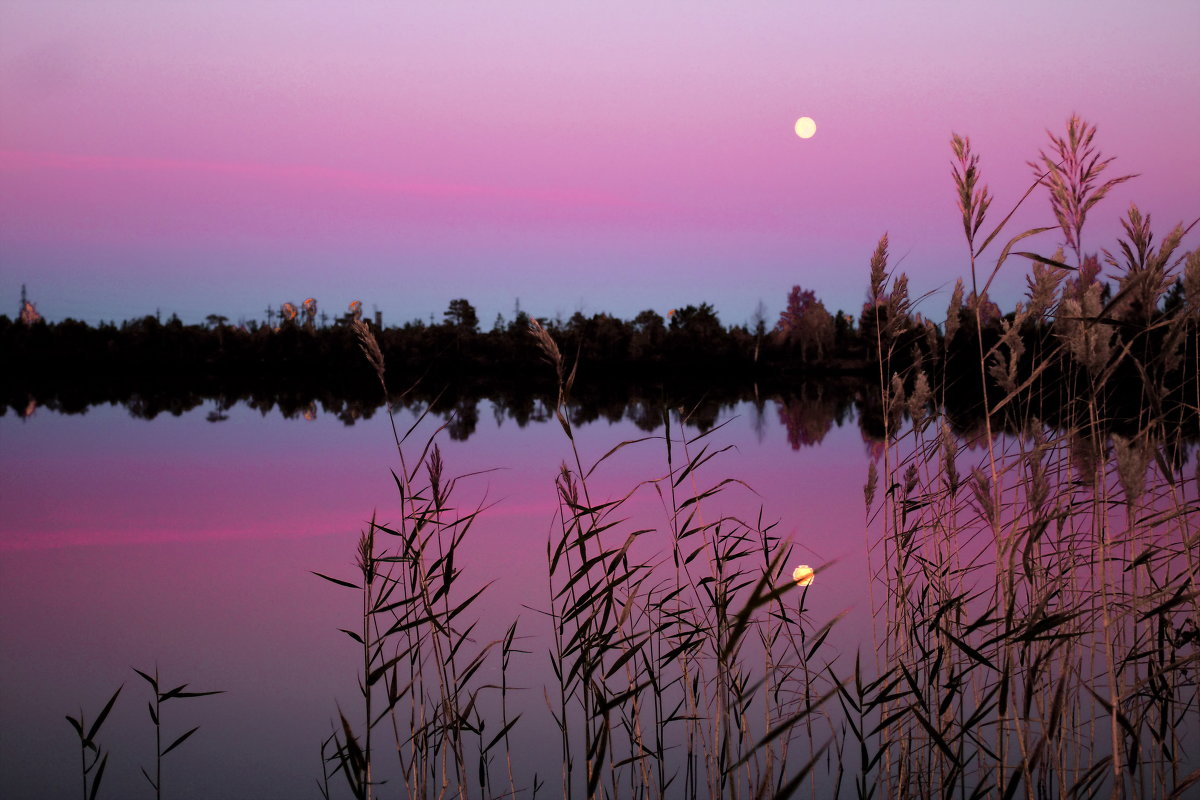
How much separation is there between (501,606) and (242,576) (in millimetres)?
3376

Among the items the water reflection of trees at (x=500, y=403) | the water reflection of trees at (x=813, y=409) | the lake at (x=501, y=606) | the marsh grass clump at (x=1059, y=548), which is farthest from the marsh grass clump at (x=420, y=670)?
the water reflection of trees at (x=813, y=409)

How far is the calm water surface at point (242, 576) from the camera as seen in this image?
17.8 feet

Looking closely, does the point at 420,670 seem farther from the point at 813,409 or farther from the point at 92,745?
the point at 813,409

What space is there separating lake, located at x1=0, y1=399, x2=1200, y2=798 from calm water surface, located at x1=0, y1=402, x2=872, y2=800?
3cm

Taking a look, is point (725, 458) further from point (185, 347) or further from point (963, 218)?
point (185, 347)

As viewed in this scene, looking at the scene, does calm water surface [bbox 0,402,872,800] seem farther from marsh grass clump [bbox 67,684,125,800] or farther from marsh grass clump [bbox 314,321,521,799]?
marsh grass clump [bbox 67,684,125,800]

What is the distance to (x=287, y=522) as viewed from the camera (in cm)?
1245

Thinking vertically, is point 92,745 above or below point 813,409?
above

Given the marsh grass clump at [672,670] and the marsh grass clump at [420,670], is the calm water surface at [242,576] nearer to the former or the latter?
the marsh grass clump at [420,670]

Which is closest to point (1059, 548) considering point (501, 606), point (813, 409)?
point (501, 606)

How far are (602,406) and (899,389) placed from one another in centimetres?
2944

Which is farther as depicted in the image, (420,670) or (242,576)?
(242,576)

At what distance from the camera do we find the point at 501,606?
754 centimetres

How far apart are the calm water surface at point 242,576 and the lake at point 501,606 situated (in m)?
0.03
